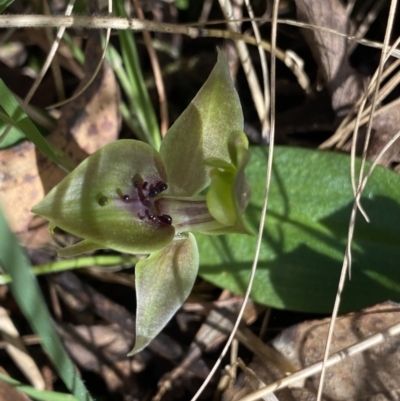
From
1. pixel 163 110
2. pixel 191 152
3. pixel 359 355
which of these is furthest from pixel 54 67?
pixel 359 355

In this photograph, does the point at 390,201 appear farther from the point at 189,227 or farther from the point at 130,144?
the point at 130,144

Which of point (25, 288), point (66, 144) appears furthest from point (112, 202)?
point (66, 144)

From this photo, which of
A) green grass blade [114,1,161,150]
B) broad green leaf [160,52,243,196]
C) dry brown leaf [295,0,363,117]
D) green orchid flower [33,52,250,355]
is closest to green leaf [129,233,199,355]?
green orchid flower [33,52,250,355]

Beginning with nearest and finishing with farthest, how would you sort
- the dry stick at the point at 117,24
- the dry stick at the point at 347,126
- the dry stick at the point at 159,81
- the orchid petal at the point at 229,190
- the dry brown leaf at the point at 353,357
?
the orchid petal at the point at 229,190, the dry stick at the point at 117,24, the dry brown leaf at the point at 353,357, the dry stick at the point at 347,126, the dry stick at the point at 159,81

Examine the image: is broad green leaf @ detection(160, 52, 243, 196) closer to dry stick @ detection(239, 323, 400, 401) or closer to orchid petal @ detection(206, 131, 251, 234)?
orchid petal @ detection(206, 131, 251, 234)

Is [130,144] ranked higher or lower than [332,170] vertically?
higher

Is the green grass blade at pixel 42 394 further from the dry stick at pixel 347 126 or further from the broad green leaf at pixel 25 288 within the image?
the dry stick at pixel 347 126

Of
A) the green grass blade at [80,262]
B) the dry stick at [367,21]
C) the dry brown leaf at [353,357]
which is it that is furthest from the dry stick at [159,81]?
the dry brown leaf at [353,357]
